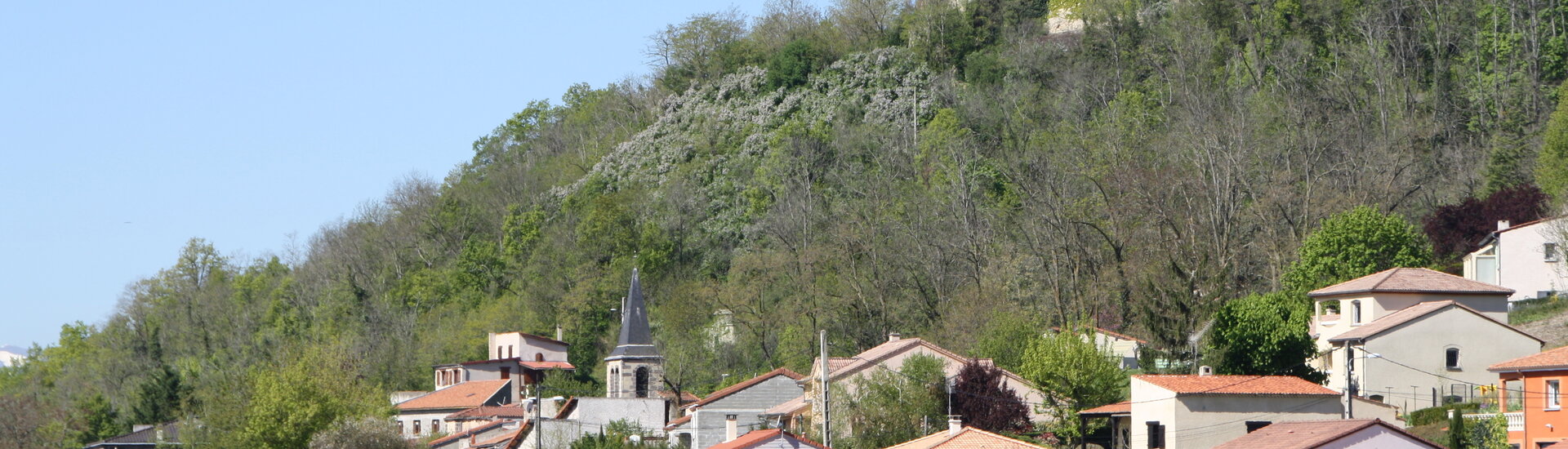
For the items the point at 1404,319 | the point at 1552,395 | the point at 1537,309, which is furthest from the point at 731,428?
the point at 1537,309

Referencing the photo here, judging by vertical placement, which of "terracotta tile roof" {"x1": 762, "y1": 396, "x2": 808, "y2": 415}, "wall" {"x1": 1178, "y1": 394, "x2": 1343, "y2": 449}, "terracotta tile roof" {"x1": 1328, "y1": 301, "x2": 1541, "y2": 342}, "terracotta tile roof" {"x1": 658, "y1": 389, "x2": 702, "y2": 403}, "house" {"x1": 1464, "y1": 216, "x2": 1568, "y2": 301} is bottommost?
"terracotta tile roof" {"x1": 658, "y1": 389, "x2": 702, "y2": 403}

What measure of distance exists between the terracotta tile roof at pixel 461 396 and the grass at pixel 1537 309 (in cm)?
3570

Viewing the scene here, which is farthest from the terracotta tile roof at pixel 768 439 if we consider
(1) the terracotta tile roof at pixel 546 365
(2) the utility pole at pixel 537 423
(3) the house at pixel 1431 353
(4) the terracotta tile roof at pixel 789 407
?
(1) the terracotta tile roof at pixel 546 365

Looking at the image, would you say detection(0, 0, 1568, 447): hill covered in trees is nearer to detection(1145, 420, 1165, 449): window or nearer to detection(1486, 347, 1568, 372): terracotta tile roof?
detection(1145, 420, 1165, 449): window

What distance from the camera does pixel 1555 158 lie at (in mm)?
56469

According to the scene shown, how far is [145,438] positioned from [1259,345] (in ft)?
162

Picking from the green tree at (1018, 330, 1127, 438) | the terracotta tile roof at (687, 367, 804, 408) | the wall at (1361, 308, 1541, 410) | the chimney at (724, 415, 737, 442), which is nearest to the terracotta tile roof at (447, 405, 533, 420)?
the terracotta tile roof at (687, 367, 804, 408)

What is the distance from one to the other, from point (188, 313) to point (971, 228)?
4634cm

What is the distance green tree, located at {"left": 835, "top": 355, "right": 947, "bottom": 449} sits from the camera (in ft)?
141

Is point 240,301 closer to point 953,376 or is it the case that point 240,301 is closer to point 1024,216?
point 1024,216

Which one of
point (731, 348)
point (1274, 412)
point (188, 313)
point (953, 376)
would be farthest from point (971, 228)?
point (188, 313)

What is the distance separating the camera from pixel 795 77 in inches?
3543

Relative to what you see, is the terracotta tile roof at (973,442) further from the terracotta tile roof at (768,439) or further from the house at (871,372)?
the house at (871,372)

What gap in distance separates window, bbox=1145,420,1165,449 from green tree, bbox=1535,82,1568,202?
79.3 ft
